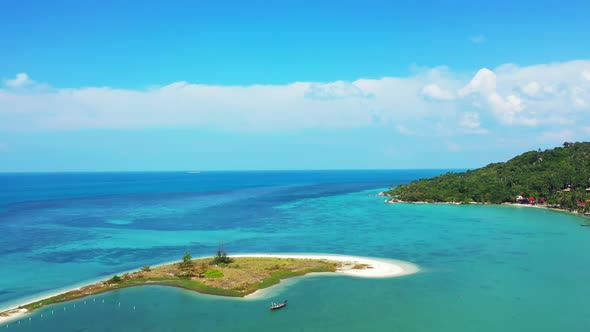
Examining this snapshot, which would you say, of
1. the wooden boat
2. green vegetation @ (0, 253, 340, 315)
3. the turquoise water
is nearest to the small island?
green vegetation @ (0, 253, 340, 315)

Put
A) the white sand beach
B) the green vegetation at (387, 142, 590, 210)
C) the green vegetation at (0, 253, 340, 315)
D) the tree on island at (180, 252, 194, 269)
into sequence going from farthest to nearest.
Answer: the green vegetation at (387, 142, 590, 210) → the tree on island at (180, 252, 194, 269) → the white sand beach → the green vegetation at (0, 253, 340, 315)

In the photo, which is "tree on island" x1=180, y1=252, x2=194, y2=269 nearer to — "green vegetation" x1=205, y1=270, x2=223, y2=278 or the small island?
the small island

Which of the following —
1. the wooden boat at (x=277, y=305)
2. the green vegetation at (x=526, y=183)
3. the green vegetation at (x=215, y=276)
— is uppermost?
the green vegetation at (x=526, y=183)

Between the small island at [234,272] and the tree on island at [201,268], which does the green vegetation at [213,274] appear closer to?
the small island at [234,272]

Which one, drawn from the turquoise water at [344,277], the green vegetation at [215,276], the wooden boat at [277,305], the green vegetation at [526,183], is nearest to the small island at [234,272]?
the green vegetation at [215,276]

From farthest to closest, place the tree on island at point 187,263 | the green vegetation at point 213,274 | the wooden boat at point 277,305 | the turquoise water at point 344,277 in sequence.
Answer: the tree on island at point 187,263, the green vegetation at point 213,274, the wooden boat at point 277,305, the turquoise water at point 344,277

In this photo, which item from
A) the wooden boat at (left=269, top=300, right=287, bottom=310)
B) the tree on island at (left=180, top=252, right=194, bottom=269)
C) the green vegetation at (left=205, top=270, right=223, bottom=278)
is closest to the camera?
the wooden boat at (left=269, top=300, right=287, bottom=310)

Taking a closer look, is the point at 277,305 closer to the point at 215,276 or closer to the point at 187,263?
the point at 215,276

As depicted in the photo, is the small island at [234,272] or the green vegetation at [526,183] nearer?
the small island at [234,272]
